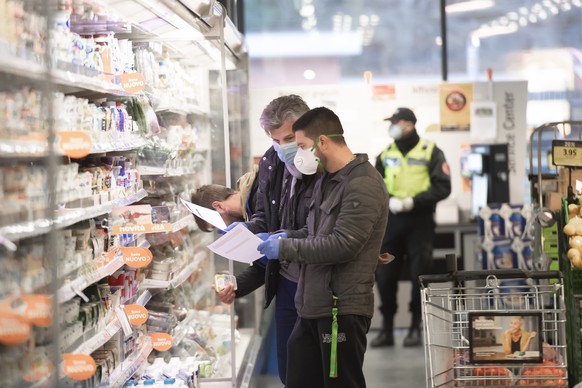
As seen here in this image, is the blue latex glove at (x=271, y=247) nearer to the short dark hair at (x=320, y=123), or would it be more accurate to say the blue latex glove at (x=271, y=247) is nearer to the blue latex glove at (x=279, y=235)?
the blue latex glove at (x=279, y=235)

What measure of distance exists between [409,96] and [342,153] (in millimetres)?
4985

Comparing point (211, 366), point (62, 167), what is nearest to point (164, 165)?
point (211, 366)

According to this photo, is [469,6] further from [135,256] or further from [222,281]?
[135,256]

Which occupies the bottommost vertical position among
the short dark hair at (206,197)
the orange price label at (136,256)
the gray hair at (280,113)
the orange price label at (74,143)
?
the orange price label at (136,256)

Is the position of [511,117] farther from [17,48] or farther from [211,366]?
[17,48]

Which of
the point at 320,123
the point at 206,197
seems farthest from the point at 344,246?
the point at 206,197

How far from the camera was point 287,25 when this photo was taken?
1061 cm

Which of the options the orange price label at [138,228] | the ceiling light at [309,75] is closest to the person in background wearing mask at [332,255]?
the orange price label at [138,228]

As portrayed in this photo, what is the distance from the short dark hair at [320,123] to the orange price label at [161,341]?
1.37m

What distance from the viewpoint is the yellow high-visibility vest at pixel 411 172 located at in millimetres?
7941

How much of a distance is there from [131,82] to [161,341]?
135 cm

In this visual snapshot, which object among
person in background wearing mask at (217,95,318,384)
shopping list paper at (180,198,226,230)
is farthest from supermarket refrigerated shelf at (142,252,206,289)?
shopping list paper at (180,198,226,230)

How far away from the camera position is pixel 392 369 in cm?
702

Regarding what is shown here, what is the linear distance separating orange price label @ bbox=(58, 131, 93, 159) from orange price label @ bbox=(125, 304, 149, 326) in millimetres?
1403
